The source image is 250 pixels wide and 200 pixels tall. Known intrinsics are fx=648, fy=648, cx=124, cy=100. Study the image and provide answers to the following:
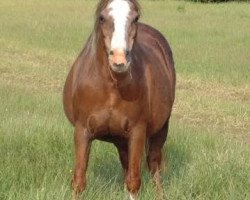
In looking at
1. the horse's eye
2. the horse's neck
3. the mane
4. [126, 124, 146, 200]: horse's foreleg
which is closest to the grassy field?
[126, 124, 146, 200]: horse's foreleg

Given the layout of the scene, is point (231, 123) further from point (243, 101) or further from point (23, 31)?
point (23, 31)

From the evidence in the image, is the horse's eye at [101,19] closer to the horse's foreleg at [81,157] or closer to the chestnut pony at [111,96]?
the chestnut pony at [111,96]

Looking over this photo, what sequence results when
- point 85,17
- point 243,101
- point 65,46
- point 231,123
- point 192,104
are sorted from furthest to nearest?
point 85,17
point 65,46
point 243,101
point 192,104
point 231,123

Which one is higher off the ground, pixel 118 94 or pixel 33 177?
pixel 118 94

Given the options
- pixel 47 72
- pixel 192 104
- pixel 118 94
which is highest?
pixel 118 94

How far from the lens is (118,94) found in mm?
4707

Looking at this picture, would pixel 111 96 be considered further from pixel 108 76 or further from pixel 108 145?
pixel 108 145

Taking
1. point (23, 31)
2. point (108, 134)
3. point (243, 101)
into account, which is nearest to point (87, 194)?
point (108, 134)

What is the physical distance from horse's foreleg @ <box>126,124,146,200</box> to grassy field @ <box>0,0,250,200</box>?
0.27ft

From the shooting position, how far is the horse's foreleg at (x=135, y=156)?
483cm

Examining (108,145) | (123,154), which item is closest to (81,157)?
(123,154)

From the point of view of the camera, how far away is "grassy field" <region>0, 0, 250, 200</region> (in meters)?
5.20

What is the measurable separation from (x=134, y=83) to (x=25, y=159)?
1.46 m

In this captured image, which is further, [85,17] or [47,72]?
[85,17]
